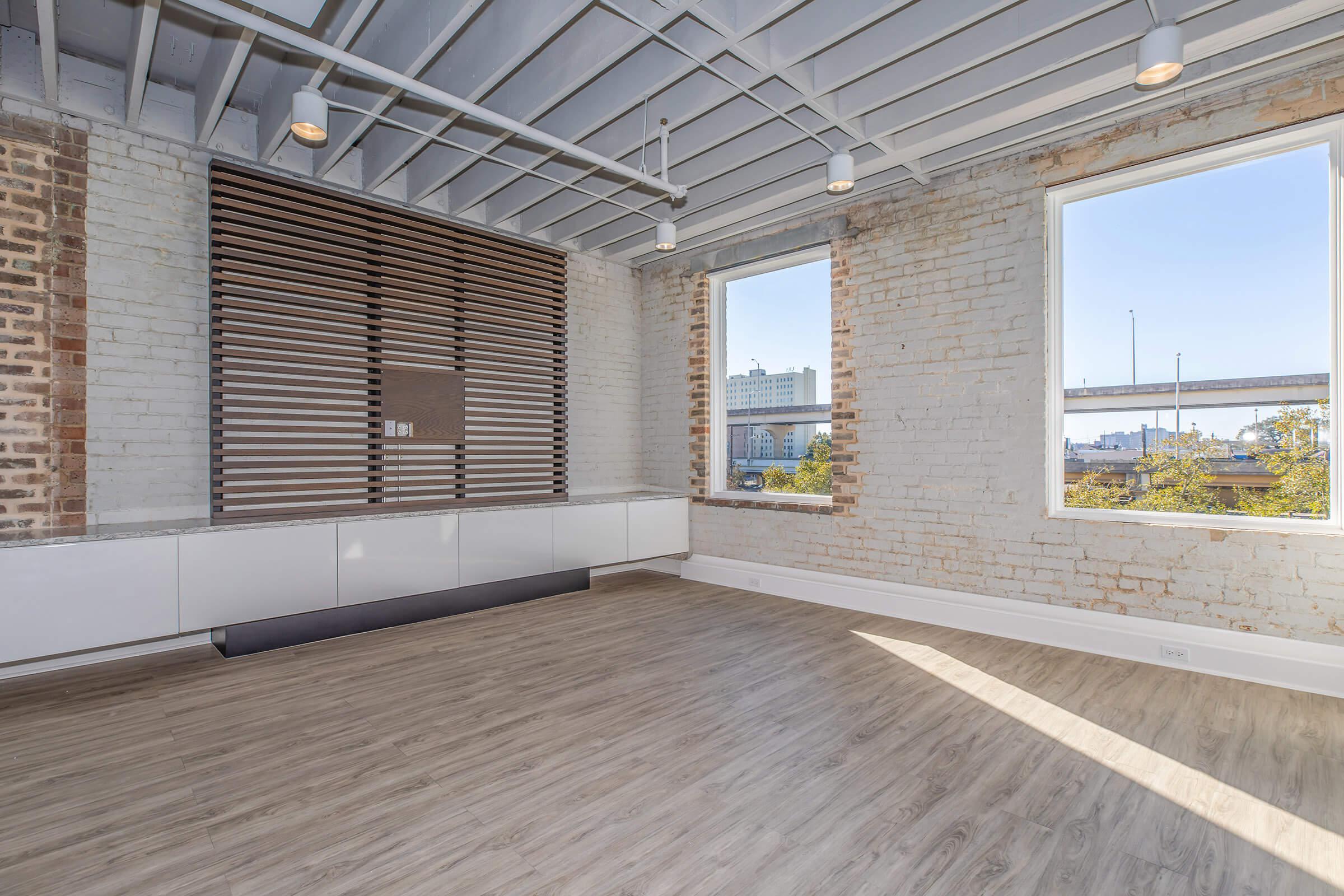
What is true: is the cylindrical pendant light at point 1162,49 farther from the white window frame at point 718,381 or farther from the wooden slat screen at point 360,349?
the wooden slat screen at point 360,349

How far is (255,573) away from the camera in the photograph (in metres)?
3.76

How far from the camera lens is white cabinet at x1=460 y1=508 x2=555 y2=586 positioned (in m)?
4.75

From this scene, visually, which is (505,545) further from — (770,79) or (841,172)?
(770,79)

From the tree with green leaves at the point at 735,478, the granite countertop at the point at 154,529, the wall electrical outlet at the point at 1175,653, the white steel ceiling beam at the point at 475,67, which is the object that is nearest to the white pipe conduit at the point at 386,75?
the white steel ceiling beam at the point at 475,67

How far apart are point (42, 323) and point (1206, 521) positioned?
6.90 m

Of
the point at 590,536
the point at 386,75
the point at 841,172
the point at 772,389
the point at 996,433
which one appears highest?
the point at 386,75

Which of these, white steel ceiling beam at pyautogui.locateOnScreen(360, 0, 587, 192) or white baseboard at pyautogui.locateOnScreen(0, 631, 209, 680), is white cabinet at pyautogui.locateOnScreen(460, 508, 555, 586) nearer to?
white baseboard at pyautogui.locateOnScreen(0, 631, 209, 680)

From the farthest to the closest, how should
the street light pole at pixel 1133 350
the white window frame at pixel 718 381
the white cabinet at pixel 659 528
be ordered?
1. the white window frame at pixel 718 381
2. the white cabinet at pixel 659 528
3. the street light pole at pixel 1133 350

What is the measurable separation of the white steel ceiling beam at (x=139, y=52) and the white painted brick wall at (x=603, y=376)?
3.40 metres

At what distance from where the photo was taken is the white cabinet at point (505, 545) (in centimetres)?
475

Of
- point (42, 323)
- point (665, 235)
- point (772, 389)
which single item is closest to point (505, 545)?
point (665, 235)

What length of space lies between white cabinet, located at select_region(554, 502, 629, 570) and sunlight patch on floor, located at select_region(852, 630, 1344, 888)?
2968mm

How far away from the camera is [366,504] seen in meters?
4.70

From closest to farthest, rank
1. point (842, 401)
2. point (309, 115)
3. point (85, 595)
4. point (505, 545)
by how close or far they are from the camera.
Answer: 1. point (309, 115)
2. point (85, 595)
3. point (505, 545)
4. point (842, 401)
